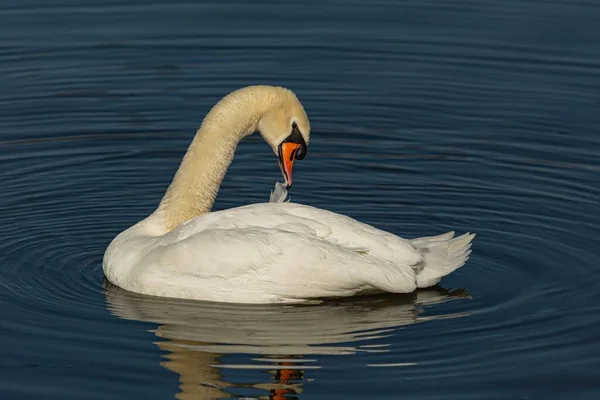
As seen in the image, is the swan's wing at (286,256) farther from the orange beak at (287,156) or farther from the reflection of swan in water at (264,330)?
the orange beak at (287,156)

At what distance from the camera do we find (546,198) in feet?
47.3

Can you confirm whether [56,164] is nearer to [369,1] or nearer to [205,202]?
[205,202]

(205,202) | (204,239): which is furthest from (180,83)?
(204,239)

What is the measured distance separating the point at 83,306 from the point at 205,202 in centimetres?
165

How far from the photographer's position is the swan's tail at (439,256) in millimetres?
11984

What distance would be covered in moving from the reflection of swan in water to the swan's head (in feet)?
4.73

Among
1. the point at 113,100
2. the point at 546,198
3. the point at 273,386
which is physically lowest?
the point at 273,386

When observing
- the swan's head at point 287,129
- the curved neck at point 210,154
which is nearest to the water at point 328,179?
the curved neck at point 210,154

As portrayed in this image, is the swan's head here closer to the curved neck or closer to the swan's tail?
the curved neck

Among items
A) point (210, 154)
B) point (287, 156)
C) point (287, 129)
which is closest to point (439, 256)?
point (287, 156)

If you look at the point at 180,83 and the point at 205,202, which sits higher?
the point at 180,83

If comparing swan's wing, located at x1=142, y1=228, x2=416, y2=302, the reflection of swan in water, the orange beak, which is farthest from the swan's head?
the reflection of swan in water

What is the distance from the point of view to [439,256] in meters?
12.1

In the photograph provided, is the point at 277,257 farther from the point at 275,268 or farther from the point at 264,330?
the point at 264,330
